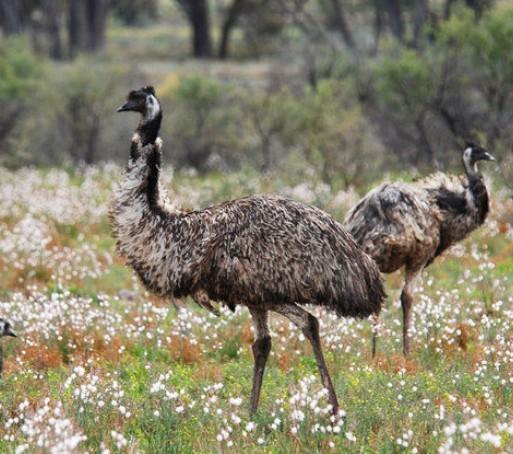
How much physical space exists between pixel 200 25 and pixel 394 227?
1670 inches

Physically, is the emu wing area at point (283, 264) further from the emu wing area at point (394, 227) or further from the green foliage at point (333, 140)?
the green foliage at point (333, 140)

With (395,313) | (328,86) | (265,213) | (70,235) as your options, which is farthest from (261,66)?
(265,213)

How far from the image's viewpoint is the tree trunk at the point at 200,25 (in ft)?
163

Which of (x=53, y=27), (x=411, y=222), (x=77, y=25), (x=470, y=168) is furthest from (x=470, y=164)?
(x=53, y=27)

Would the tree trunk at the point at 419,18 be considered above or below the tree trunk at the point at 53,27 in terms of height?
above

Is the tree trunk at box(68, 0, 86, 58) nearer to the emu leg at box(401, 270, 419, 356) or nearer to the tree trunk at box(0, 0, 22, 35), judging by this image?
the tree trunk at box(0, 0, 22, 35)

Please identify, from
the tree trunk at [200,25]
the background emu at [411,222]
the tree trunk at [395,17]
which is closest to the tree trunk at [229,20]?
the tree trunk at [200,25]

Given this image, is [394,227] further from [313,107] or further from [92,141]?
[92,141]

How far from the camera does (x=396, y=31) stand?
1535 inches

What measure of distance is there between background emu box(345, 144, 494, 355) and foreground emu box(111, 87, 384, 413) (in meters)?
2.05

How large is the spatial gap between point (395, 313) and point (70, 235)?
7.52 metres

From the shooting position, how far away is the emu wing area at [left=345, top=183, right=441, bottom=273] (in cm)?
909

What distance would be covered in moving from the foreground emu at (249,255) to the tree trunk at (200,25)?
4367 cm

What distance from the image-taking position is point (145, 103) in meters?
7.49
